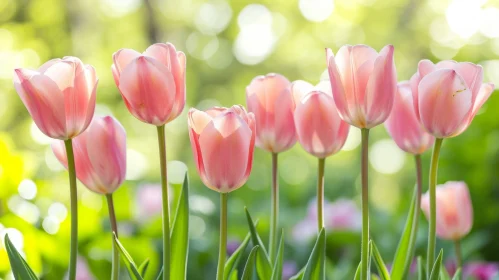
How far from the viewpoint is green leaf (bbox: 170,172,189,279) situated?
2.51ft

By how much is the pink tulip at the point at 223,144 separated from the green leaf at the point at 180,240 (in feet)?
0.37

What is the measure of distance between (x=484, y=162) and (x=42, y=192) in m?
Result: 1.40

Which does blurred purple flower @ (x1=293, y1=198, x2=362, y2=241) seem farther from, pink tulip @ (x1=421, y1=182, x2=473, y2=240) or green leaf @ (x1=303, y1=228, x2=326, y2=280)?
green leaf @ (x1=303, y1=228, x2=326, y2=280)

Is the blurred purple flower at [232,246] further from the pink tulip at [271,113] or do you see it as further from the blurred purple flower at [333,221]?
the pink tulip at [271,113]

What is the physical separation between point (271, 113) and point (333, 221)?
1047 mm

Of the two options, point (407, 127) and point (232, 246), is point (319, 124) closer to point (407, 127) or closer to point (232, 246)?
point (407, 127)

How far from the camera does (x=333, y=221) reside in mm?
1818

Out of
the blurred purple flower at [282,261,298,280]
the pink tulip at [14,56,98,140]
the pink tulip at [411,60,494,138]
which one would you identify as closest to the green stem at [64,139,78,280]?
the pink tulip at [14,56,98,140]

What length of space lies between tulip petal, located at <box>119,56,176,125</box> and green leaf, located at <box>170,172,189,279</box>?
0.14 m

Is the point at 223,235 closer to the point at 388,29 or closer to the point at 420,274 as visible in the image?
the point at 420,274

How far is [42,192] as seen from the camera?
5.04 feet

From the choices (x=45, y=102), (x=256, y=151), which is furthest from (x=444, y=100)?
(x=256, y=151)

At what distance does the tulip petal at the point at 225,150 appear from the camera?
26.5 inches

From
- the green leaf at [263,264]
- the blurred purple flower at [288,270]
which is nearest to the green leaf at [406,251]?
the green leaf at [263,264]
